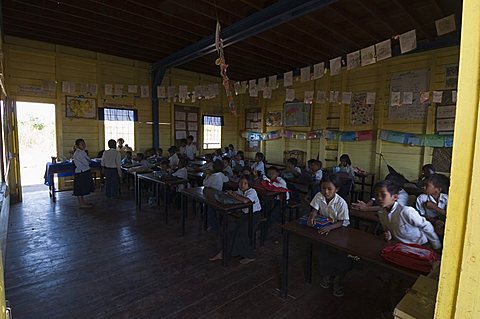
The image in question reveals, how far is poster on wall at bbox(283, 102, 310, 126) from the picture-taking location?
8.89 m

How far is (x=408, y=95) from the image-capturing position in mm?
6008

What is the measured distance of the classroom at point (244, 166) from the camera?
2125 mm

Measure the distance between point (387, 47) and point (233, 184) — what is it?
345cm

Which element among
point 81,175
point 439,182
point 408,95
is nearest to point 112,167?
point 81,175

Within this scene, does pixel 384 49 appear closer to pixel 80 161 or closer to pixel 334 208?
pixel 334 208

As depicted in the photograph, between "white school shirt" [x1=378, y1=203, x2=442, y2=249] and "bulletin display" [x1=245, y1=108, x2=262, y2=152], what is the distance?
8461 millimetres

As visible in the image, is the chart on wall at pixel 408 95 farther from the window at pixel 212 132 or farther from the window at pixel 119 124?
the window at pixel 119 124

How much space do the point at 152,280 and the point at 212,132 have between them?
8064mm

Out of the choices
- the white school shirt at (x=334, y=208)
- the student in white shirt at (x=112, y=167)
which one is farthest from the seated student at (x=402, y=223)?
the student in white shirt at (x=112, y=167)

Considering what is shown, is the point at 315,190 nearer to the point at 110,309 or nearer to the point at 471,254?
the point at 110,309

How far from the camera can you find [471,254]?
58cm

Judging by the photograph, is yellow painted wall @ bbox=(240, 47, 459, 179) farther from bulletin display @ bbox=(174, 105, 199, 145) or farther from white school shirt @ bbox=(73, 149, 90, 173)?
white school shirt @ bbox=(73, 149, 90, 173)

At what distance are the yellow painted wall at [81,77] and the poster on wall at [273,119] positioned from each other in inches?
120

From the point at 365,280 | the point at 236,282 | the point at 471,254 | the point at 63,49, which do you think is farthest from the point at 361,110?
the point at 63,49
